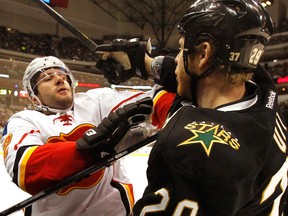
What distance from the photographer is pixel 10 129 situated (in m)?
1.53

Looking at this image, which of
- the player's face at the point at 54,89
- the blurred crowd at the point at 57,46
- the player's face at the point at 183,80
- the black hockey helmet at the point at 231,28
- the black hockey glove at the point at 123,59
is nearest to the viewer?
the black hockey helmet at the point at 231,28

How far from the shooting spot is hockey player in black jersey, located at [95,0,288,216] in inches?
31.2

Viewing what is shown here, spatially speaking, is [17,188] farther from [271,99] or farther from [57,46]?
[57,46]

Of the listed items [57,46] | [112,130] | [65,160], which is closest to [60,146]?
[65,160]

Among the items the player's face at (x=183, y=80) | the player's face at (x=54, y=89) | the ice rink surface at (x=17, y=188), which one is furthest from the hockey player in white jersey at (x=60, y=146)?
the ice rink surface at (x=17, y=188)

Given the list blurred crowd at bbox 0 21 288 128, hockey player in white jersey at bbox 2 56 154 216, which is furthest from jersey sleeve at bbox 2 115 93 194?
blurred crowd at bbox 0 21 288 128

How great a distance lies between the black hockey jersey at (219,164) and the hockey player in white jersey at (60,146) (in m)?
0.44

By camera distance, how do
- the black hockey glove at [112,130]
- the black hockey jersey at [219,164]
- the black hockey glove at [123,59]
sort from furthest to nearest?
the black hockey glove at [123,59] < the black hockey glove at [112,130] < the black hockey jersey at [219,164]

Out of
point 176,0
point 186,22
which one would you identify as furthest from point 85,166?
point 176,0

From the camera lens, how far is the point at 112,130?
47.8 inches

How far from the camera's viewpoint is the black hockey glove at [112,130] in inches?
47.3

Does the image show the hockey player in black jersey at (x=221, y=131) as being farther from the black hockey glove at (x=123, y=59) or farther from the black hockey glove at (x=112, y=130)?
the black hockey glove at (x=123, y=59)

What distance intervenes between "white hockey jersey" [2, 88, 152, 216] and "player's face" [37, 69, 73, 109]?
0.18 ft

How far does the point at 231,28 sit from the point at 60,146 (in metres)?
0.71
